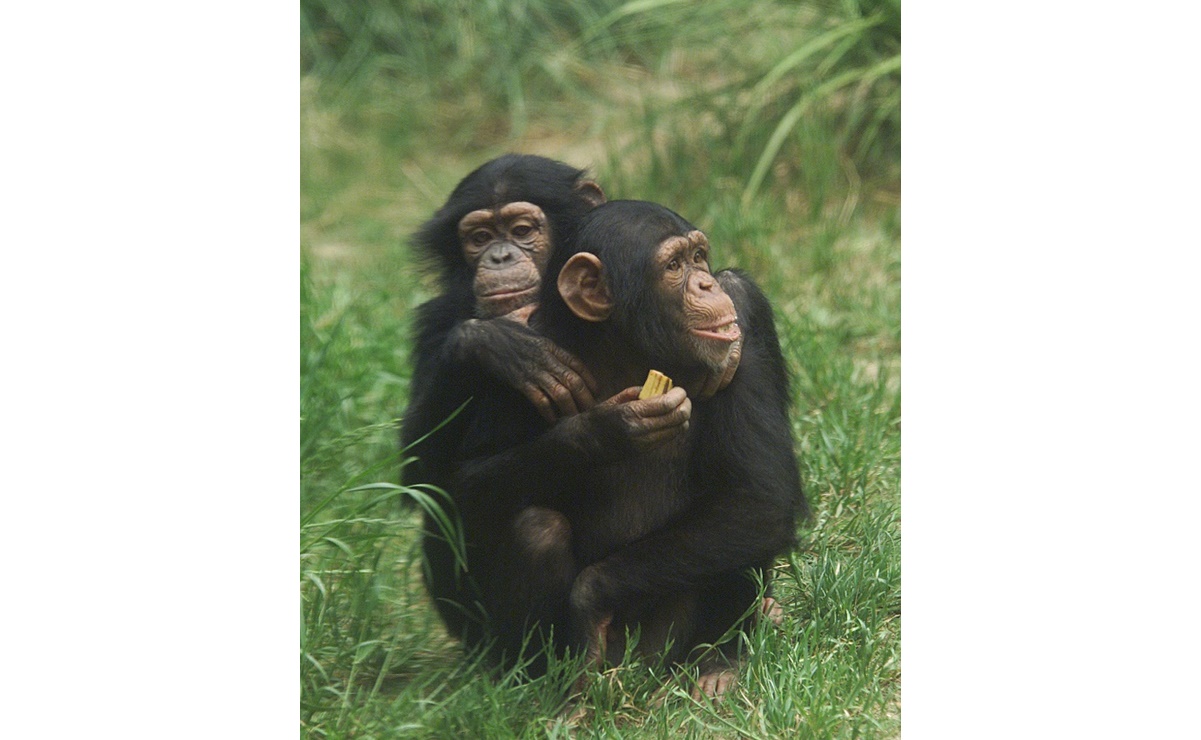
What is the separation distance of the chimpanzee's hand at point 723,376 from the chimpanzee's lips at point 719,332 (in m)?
0.06

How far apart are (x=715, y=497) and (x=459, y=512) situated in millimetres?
704

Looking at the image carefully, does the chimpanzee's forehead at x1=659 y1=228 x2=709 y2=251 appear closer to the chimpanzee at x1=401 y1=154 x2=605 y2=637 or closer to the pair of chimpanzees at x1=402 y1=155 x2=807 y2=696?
the pair of chimpanzees at x1=402 y1=155 x2=807 y2=696

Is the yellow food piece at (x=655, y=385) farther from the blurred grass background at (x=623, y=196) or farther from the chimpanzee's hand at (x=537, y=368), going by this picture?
the blurred grass background at (x=623, y=196)

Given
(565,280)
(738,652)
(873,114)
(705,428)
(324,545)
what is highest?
(873,114)

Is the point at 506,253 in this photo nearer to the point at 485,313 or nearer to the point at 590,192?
the point at 485,313

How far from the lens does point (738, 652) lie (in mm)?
3619

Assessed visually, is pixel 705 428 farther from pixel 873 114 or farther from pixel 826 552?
pixel 873 114

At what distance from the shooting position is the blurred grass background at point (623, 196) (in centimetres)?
336

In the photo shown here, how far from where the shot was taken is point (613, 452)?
3445 mm

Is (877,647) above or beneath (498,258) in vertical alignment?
beneath


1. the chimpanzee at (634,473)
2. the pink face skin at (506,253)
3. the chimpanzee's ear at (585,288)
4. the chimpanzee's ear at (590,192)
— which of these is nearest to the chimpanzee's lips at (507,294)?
the pink face skin at (506,253)

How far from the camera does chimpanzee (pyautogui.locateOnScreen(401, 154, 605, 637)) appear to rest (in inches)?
141

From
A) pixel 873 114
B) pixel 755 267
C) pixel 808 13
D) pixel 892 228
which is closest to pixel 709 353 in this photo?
pixel 755 267

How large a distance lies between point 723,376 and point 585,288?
1.41 ft
